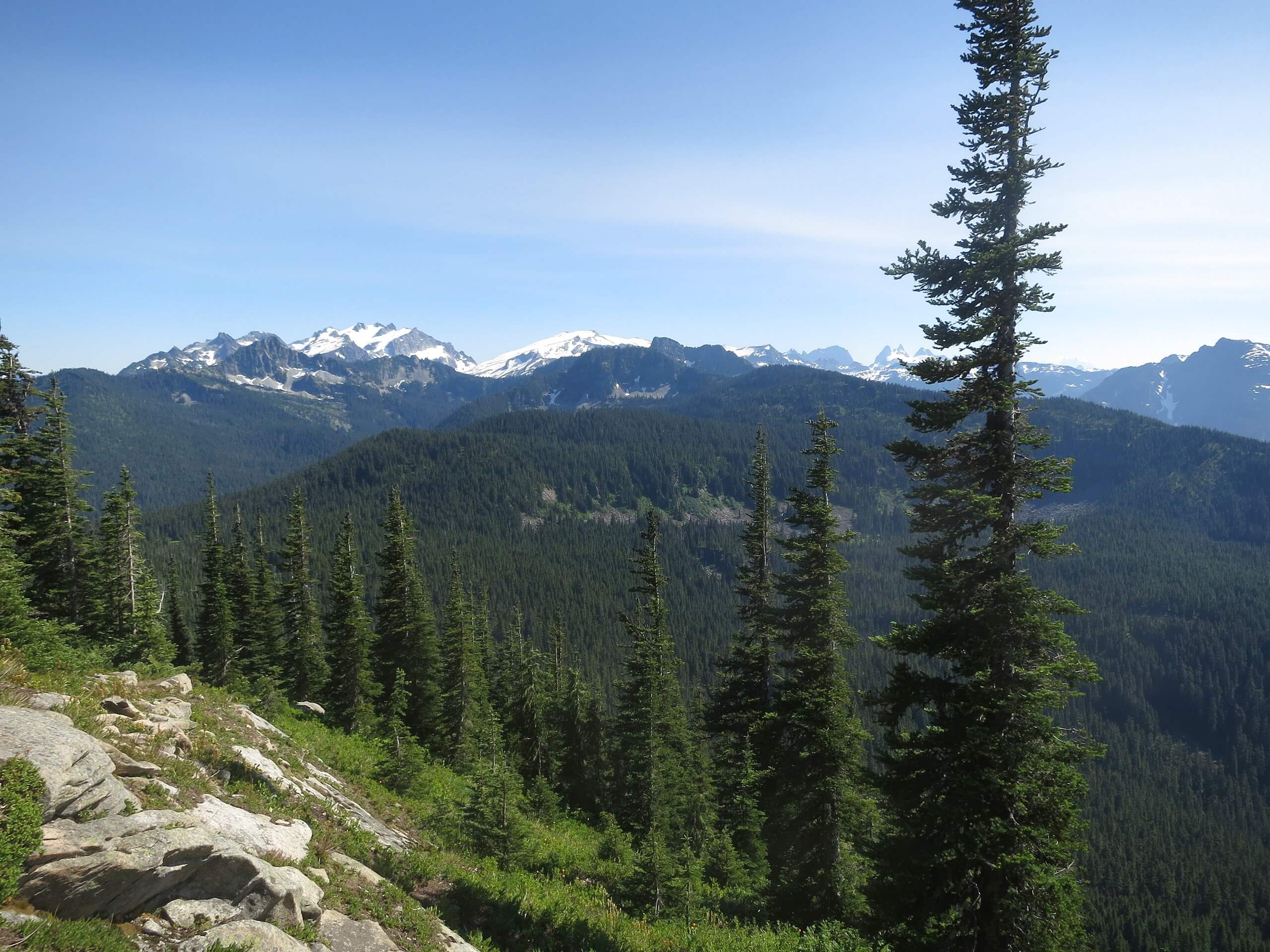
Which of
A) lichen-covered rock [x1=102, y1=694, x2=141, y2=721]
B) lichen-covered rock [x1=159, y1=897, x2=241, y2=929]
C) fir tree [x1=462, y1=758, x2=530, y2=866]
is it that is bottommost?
fir tree [x1=462, y1=758, x2=530, y2=866]

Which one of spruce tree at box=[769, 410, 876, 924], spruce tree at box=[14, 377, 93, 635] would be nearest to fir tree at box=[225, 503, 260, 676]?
spruce tree at box=[14, 377, 93, 635]

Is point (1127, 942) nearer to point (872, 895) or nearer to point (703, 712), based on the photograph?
point (703, 712)

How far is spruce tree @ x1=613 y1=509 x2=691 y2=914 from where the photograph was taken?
658 inches

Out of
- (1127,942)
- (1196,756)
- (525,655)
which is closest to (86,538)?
(525,655)

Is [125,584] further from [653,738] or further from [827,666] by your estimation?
[827,666]

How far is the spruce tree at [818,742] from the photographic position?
17.7 meters

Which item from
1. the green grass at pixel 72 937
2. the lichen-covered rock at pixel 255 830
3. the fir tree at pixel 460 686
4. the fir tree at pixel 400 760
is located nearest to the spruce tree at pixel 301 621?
the fir tree at pixel 460 686

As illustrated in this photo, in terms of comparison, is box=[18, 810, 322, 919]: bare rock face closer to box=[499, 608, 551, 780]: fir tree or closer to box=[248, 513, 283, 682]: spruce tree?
box=[499, 608, 551, 780]: fir tree

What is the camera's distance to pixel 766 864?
2306 cm

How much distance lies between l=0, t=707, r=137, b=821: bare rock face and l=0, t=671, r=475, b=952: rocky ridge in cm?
2

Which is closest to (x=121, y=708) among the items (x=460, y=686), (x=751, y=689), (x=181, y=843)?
(x=181, y=843)

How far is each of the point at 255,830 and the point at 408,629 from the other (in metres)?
28.1

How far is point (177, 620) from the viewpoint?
50.8 meters

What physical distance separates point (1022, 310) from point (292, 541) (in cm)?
4183
